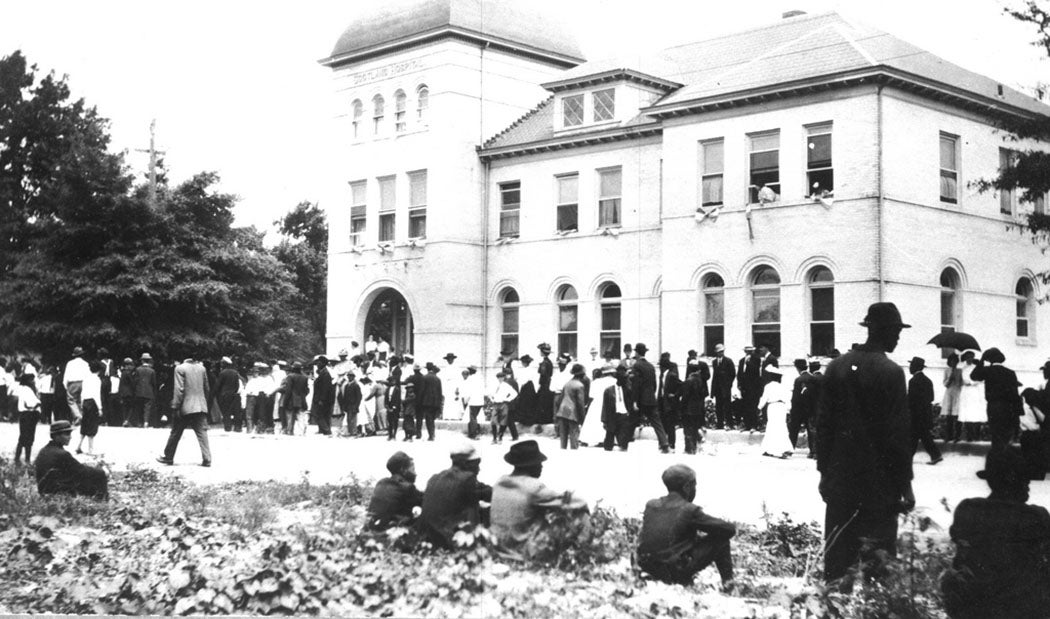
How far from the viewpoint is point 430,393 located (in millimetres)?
20547

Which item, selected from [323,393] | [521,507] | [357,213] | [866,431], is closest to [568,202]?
[357,213]

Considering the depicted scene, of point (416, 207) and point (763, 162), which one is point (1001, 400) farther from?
point (416, 207)

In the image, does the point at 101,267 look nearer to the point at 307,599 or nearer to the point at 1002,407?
the point at 307,599

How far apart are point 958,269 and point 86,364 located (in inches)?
324

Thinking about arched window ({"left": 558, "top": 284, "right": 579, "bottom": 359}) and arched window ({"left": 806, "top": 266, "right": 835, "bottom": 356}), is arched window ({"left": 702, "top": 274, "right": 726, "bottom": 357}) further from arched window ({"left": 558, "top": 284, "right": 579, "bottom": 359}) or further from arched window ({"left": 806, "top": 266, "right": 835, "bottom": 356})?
arched window ({"left": 558, "top": 284, "right": 579, "bottom": 359})

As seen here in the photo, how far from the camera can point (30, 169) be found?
36.1 feet

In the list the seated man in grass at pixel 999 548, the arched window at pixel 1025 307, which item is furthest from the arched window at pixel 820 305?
the seated man in grass at pixel 999 548

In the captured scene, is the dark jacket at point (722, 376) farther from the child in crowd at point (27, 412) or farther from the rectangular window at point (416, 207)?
the rectangular window at point (416, 207)

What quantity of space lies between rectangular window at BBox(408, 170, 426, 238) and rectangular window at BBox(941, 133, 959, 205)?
976 inches

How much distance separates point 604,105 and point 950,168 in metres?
22.0

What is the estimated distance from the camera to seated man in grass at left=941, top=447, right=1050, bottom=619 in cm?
666

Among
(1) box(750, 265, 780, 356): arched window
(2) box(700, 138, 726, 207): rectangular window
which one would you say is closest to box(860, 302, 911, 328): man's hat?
(1) box(750, 265, 780, 356): arched window

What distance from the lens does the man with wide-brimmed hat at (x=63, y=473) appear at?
1050 centimetres


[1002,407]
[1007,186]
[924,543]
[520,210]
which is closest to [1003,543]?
[924,543]
